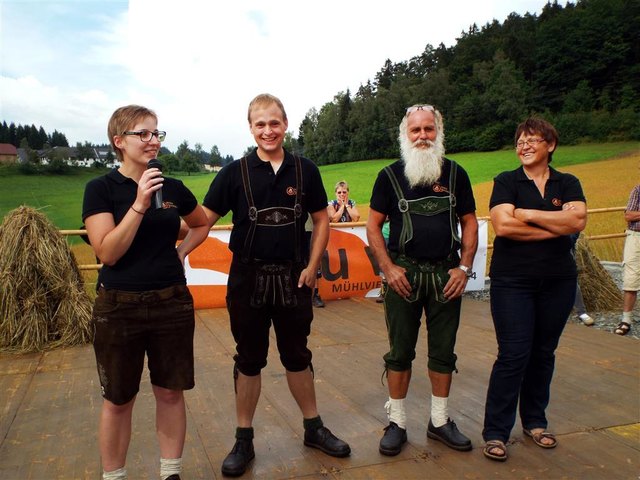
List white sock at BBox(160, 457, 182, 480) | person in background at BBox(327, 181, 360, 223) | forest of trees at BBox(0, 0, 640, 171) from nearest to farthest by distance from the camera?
white sock at BBox(160, 457, 182, 480)
person in background at BBox(327, 181, 360, 223)
forest of trees at BBox(0, 0, 640, 171)

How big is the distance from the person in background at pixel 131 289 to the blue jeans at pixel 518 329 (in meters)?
1.70

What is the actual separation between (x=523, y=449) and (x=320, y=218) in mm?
1754

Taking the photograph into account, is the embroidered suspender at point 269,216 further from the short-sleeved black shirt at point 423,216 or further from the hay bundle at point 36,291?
the hay bundle at point 36,291

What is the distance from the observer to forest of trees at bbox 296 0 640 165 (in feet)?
82.2

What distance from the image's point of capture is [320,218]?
2896 mm

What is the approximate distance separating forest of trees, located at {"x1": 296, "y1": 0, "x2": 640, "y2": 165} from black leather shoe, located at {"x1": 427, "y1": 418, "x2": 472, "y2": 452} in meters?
19.5

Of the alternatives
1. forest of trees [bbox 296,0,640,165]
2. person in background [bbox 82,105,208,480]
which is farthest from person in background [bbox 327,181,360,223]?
forest of trees [bbox 296,0,640,165]

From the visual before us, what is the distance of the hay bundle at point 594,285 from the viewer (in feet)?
22.0

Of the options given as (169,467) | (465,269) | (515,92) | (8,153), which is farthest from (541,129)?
(515,92)

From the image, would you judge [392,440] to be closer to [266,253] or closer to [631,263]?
[266,253]

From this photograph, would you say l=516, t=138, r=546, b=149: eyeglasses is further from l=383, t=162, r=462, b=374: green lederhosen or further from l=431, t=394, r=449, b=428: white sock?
l=431, t=394, r=449, b=428: white sock

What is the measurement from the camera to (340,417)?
3.44m

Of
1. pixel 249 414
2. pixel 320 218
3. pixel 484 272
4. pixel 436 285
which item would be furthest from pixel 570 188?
pixel 484 272

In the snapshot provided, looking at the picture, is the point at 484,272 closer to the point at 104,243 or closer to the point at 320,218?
the point at 320,218
